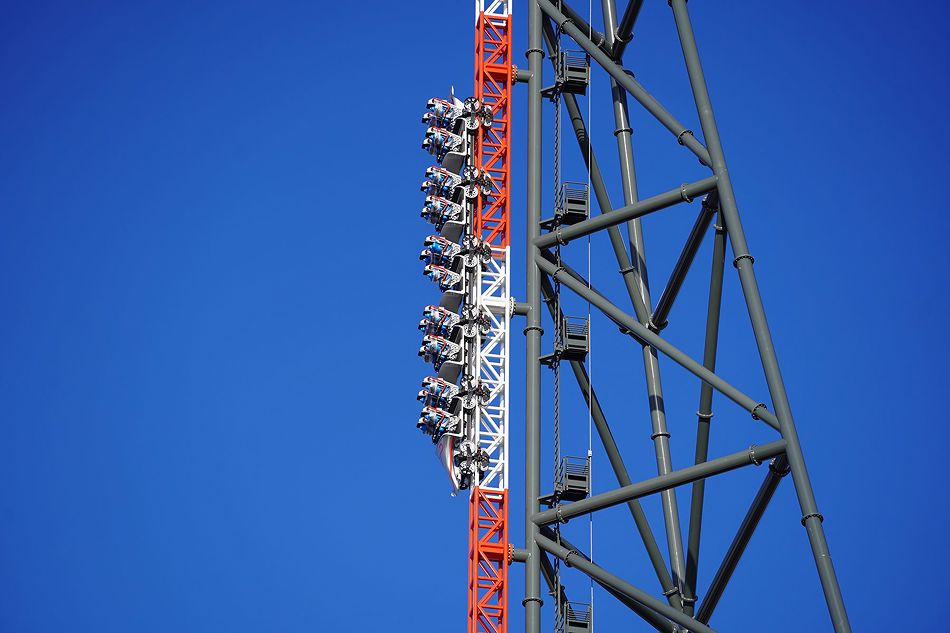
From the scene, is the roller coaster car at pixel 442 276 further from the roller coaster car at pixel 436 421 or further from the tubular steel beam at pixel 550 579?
the tubular steel beam at pixel 550 579

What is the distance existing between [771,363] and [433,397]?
9.98m

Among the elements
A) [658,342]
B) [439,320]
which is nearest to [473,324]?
[439,320]

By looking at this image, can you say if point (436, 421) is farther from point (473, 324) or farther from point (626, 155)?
point (626, 155)

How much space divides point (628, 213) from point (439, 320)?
6.09m

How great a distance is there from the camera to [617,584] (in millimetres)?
40156

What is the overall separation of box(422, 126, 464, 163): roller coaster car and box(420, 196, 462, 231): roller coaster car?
1.15 meters

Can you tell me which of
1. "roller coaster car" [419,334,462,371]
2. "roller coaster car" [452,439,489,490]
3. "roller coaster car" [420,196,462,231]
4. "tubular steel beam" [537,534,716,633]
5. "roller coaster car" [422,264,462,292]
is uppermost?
"roller coaster car" [420,196,462,231]

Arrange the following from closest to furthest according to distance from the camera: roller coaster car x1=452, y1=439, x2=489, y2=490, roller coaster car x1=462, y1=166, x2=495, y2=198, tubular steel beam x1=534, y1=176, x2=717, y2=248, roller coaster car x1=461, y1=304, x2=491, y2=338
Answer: tubular steel beam x1=534, y1=176, x2=717, y2=248
roller coaster car x1=452, y1=439, x2=489, y2=490
roller coaster car x1=461, y1=304, x2=491, y2=338
roller coaster car x1=462, y1=166, x2=495, y2=198

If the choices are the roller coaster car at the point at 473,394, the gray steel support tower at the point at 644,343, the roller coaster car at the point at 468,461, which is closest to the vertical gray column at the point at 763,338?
the gray steel support tower at the point at 644,343

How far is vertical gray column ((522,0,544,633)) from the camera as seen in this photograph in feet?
137

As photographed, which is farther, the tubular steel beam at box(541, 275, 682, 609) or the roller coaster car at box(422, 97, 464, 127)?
the roller coaster car at box(422, 97, 464, 127)

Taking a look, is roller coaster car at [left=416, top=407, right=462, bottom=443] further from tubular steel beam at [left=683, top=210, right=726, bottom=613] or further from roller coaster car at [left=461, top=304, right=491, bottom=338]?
tubular steel beam at [left=683, top=210, right=726, bottom=613]

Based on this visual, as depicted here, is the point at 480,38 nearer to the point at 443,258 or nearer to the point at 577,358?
the point at 443,258

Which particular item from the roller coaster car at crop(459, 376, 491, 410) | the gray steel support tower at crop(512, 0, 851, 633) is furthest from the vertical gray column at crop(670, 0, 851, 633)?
the roller coaster car at crop(459, 376, 491, 410)
